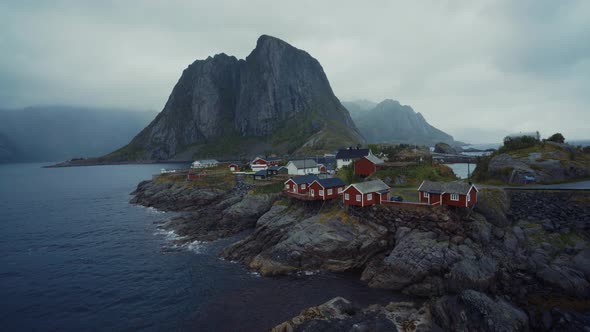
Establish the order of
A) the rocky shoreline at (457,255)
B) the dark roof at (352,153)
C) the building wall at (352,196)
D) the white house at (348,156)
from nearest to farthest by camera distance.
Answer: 1. the rocky shoreline at (457,255)
2. the building wall at (352,196)
3. the dark roof at (352,153)
4. the white house at (348,156)

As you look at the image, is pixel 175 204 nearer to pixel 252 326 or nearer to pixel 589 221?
pixel 252 326

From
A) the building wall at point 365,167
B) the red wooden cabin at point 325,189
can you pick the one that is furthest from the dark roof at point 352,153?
the red wooden cabin at point 325,189

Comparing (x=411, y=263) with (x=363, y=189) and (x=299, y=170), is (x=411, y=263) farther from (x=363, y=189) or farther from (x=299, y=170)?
(x=299, y=170)

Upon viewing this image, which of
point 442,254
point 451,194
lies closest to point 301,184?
point 451,194

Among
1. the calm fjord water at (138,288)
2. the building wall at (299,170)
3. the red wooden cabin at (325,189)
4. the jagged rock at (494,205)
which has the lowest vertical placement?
the calm fjord water at (138,288)

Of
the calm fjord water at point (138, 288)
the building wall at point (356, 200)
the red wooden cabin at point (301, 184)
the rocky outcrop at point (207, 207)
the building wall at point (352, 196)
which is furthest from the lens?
the rocky outcrop at point (207, 207)

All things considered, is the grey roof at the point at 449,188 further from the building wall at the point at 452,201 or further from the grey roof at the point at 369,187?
the grey roof at the point at 369,187

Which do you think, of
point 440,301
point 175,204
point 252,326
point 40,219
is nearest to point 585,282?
point 440,301
